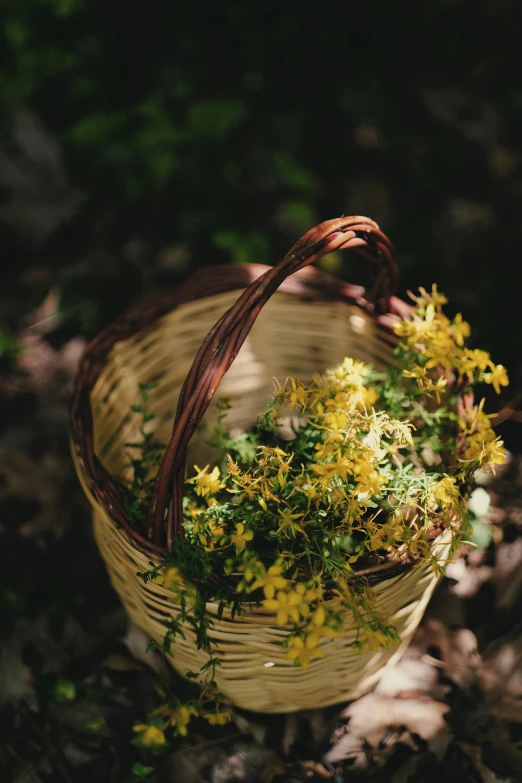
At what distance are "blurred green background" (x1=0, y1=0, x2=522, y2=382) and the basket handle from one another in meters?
1.02

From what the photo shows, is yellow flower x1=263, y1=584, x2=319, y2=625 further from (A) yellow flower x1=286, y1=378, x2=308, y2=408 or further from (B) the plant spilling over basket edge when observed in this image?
(A) yellow flower x1=286, y1=378, x2=308, y2=408

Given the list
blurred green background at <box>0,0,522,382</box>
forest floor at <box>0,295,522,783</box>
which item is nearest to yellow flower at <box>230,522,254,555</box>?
forest floor at <box>0,295,522,783</box>

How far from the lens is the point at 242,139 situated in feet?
7.13

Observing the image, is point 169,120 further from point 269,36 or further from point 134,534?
point 134,534

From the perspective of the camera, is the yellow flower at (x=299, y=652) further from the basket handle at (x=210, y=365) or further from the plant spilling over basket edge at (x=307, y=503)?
the basket handle at (x=210, y=365)

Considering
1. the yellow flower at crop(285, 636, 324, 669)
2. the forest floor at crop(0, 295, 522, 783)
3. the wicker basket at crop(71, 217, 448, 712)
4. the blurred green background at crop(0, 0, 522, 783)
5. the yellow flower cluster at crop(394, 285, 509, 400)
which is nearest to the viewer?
the yellow flower at crop(285, 636, 324, 669)

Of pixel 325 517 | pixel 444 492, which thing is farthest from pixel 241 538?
pixel 444 492

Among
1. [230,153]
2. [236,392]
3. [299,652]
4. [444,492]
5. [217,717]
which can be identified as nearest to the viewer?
[299,652]

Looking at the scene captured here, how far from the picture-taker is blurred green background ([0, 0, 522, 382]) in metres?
2.10

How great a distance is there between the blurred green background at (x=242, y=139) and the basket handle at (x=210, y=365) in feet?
3.34

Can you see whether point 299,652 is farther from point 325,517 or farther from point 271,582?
point 325,517

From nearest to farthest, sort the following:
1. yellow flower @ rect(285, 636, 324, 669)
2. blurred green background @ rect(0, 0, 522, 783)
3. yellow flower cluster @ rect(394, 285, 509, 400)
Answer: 1. yellow flower @ rect(285, 636, 324, 669)
2. yellow flower cluster @ rect(394, 285, 509, 400)
3. blurred green background @ rect(0, 0, 522, 783)

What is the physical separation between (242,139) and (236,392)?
985 mm

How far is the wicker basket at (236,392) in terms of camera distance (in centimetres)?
97
